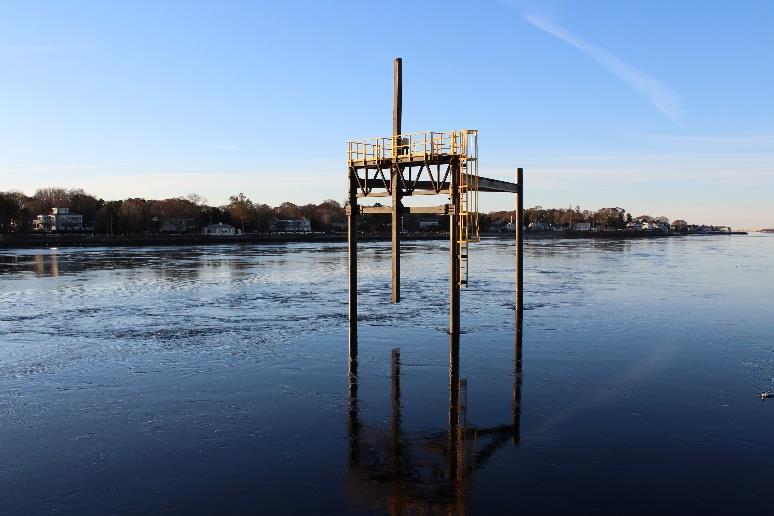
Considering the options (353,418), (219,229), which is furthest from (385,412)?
(219,229)

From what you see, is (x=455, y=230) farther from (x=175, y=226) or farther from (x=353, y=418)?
(x=175, y=226)

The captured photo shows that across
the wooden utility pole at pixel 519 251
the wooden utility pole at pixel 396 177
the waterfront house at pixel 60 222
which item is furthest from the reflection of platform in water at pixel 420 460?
the waterfront house at pixel 60 222

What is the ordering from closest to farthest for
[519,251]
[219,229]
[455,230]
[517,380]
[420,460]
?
[420,460], [517,380], [455,230], [519,251], [219,229]

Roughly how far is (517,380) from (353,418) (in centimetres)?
538

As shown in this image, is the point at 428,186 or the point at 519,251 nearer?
the point at 428,186

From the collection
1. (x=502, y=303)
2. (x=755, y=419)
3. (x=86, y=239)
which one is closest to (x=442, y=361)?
(x=755, y=419)

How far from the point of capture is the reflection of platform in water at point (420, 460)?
9.70 meters

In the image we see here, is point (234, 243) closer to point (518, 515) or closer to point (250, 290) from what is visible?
point (250, 290)

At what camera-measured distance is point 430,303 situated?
Result: 32.2 m

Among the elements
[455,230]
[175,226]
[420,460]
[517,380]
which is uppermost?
[175,226]

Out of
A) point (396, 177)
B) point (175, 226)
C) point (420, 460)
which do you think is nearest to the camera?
point (420, 460)

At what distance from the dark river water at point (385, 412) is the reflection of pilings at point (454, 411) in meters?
0.07

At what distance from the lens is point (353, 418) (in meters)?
13.5

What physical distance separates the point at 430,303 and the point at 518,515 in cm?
2312
